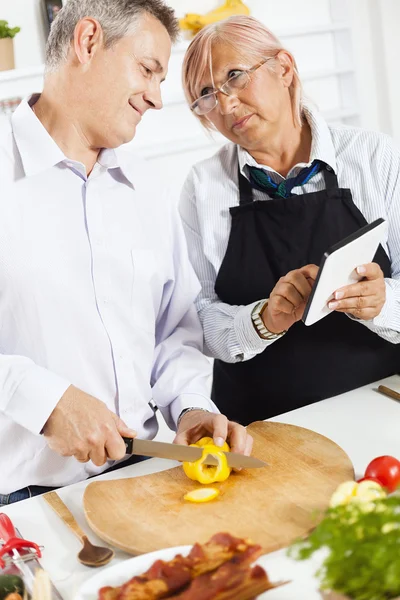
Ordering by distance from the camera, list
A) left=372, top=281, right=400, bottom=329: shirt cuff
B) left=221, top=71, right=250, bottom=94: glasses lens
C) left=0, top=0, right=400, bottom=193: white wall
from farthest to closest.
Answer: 1. left=0, top=0, right=400, bottom=193: white wall
2. left=221, top=71, right=250, bottom=94: glasses lens
3. left=372, top=281, right=400, bottom=329: shirt cuff

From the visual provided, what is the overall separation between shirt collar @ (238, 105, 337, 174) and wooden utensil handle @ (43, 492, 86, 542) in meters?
0.95

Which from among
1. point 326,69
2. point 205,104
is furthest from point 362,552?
point 326,69

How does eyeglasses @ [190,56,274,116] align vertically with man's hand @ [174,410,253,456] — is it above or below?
above

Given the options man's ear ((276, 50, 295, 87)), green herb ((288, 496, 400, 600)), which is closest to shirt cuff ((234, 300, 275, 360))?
man's ear ((276, 50, 295, 87))

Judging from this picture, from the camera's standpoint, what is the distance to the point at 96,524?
4.01 ft

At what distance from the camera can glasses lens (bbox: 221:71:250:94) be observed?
1.79m

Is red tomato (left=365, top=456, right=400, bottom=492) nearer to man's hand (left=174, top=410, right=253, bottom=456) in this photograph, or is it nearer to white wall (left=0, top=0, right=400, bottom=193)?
man's hand (left=174, top=410, right=253, bottom=456)

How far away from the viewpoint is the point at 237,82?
1793 mm

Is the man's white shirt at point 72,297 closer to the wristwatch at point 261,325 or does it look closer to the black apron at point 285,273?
the wristwatch at point 261,325

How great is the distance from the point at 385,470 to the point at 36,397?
2.04 ft

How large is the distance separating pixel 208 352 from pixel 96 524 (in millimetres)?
689

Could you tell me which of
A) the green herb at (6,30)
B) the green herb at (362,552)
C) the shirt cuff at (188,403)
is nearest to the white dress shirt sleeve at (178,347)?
the shirt cuff at (188,403)

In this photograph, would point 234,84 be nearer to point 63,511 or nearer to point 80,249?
point 80,249

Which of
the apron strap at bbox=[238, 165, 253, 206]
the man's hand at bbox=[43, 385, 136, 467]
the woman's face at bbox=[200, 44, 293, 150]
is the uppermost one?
the woman's face at bbox=[200, 44, 293, 150]
